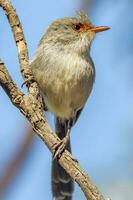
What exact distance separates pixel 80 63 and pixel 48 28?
755 mm

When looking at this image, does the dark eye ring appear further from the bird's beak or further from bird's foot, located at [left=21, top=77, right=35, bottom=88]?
bird's foot, located at [left=21, top=77, right=35, bottom=88]

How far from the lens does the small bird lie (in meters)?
4.99

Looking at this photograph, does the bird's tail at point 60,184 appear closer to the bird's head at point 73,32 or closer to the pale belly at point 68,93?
the pale belly at point 68,93

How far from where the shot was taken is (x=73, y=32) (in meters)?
5.64

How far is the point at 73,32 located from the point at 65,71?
29.7 inches

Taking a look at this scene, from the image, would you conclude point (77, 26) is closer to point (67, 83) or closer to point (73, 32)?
point (73, 32)

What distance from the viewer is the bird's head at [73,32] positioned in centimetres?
546

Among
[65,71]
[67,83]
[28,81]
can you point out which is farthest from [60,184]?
[28,81]

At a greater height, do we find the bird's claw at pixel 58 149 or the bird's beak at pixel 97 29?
the bird's beak at pixel 97 29

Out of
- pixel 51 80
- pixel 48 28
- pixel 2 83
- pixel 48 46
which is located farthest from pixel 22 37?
pixel 48 28

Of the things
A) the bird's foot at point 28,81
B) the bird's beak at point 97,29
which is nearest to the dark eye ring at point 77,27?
the bird's beak at point 97,29

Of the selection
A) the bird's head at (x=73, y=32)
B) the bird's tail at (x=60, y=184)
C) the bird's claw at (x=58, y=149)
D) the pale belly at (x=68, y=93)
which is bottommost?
the bird's claw at (x=58, y=149)

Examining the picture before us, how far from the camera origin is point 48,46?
5.34m

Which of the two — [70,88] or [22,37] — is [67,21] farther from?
[22,37]
